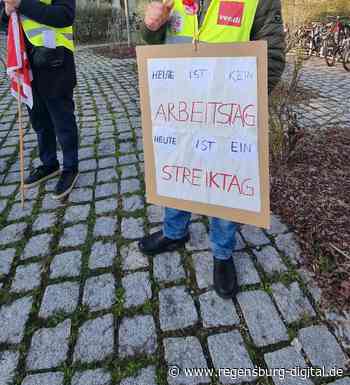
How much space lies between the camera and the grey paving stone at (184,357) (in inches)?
65.8

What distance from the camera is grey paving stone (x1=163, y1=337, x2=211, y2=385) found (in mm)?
1671

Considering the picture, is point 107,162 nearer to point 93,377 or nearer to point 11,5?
point 11,5

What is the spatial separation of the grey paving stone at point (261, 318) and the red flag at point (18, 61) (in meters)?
2.26

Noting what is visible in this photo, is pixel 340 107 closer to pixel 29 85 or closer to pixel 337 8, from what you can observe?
pixel 29 85

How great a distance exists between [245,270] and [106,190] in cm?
156

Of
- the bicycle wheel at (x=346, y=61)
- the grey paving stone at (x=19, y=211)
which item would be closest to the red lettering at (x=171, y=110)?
the grey paving stone at (x=19, y=211)

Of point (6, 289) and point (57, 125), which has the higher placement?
point (57, 125)

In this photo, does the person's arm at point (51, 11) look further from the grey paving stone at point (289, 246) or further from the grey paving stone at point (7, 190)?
the grey paving stone at point (289, 246)

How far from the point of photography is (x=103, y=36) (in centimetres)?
1440

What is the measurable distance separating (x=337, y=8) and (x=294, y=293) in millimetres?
11219

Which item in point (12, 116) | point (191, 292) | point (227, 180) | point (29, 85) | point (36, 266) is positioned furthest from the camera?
point (12, 116)

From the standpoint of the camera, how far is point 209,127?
1.72m

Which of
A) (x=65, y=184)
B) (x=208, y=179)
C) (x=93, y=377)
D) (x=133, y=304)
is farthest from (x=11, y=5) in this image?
(x=93, y=377)

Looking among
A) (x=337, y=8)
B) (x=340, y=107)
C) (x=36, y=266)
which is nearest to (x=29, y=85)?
(x=36, y=266)
